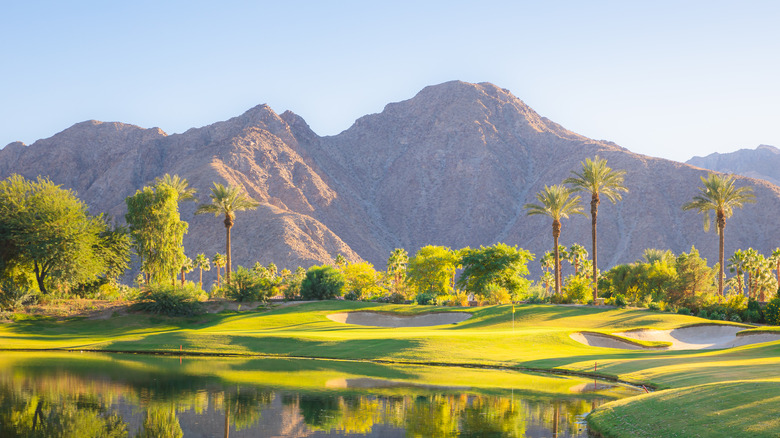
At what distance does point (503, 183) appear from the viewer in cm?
19425

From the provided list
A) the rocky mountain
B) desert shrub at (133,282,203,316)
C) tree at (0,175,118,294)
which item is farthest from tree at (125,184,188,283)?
the rocky mountain

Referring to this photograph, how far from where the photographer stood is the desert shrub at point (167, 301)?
52.5 m

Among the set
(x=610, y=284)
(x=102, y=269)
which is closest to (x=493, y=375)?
(x=102, y=269)

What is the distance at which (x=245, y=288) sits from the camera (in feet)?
193

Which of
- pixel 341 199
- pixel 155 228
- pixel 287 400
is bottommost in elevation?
pixel 287 400

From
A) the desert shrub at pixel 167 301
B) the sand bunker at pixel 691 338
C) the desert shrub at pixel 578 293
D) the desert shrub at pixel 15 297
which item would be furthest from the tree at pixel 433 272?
the desert shrub at pixel 15 297

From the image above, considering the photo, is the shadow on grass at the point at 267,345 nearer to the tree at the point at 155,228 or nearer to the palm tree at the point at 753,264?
the tree at the point at 155,228

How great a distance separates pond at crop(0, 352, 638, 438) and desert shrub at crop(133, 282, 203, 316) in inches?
821

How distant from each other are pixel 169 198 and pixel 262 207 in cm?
9094

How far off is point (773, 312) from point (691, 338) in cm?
849

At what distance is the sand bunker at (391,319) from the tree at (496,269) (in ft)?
45.8

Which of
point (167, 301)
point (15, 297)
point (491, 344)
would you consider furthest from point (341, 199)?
point (491, 344)

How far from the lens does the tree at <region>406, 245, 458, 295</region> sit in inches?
3287

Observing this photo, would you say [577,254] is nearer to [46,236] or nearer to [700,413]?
[46,236]
